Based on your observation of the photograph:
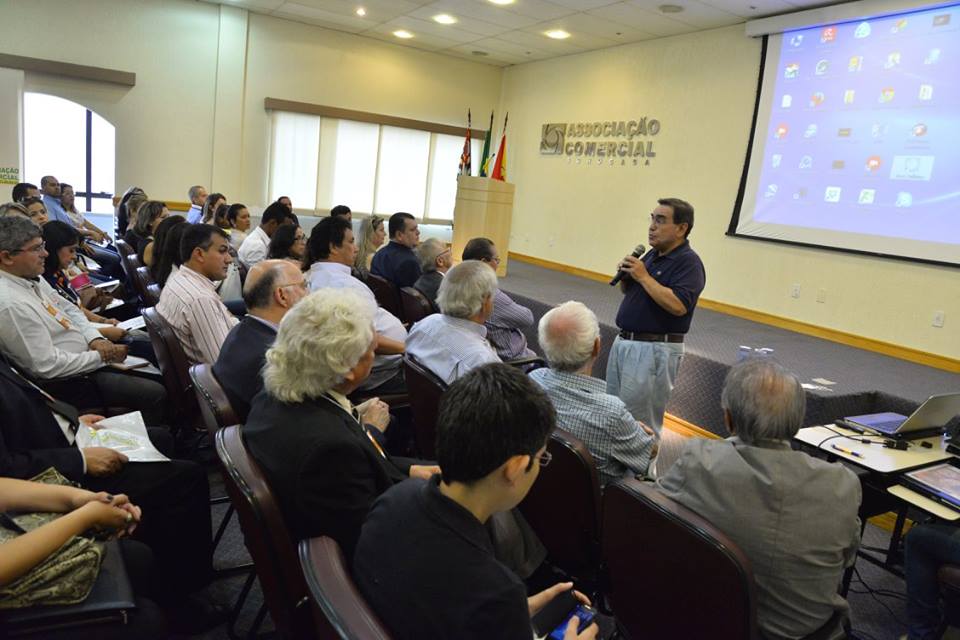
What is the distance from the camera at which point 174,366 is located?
2.47m

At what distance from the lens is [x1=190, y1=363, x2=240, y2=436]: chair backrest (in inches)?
67.6

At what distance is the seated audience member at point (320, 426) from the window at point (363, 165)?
26.5 ft

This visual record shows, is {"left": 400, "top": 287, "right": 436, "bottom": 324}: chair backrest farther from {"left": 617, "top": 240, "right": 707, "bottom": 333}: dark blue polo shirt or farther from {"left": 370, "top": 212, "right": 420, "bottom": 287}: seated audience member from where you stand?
{"left": 617, "top": 240, "right": 707, "bottom": 333}: dark blue polo shirt

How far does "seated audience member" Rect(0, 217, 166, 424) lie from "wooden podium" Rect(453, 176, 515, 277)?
15.4 ft

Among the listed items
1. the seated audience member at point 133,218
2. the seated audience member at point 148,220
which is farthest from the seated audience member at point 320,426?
the seated audience member at point 133,218

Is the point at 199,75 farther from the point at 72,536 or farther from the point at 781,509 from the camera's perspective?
the point at 781,509

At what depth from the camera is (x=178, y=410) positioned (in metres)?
2.66

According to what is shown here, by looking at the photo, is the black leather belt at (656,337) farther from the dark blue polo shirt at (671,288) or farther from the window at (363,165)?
the window at (363,165)

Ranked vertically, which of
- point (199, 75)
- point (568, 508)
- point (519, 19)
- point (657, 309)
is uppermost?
point (519, 19)

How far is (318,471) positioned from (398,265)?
3.23 m

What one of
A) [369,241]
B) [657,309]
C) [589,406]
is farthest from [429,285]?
[589,406]

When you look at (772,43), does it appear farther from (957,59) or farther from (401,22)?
(401,22)

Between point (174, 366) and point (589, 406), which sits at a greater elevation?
point (589, 406)

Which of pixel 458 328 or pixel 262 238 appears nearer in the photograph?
pixel 458 328
